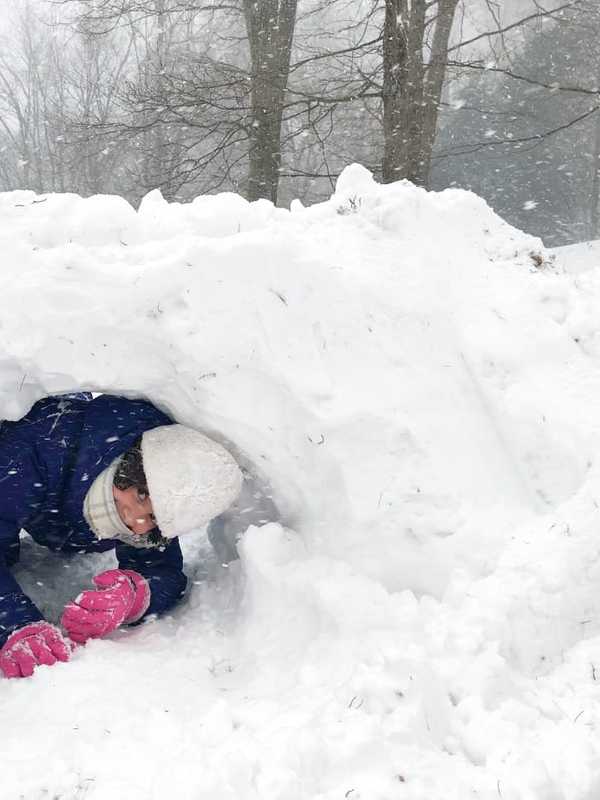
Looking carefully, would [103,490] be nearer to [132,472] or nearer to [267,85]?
[132,472]

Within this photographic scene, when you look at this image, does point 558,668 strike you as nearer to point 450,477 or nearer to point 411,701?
point 411,701

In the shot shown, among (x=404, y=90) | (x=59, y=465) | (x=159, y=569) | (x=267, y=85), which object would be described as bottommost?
(x=159, y=569)

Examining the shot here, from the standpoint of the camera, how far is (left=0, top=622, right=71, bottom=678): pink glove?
2.37m

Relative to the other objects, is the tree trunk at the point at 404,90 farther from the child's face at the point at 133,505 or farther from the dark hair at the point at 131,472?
the child's face at the point at 133,505

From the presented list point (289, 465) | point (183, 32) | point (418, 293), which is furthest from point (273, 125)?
point (183, 32)

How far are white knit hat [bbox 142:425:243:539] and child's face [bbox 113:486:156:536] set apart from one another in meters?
0.07

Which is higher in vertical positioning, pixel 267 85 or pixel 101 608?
pixel 267 85

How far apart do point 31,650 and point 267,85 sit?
25.6 ft

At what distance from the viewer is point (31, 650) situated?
2.42 meters

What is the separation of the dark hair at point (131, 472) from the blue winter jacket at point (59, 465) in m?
0.06

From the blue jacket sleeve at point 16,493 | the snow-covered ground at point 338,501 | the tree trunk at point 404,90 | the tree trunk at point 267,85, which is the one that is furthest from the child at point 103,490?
the tree trunk at point 267,85

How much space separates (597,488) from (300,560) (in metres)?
1.19

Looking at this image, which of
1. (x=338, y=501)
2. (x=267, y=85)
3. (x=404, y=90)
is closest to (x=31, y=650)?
(x=338, y=501)

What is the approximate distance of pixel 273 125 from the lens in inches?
341
